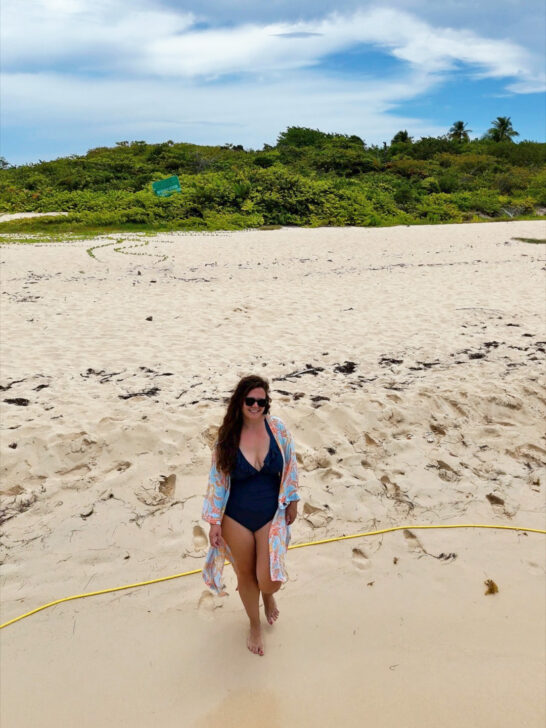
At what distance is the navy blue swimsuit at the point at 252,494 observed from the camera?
2.45 metres

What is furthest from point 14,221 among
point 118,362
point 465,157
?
point 465,157

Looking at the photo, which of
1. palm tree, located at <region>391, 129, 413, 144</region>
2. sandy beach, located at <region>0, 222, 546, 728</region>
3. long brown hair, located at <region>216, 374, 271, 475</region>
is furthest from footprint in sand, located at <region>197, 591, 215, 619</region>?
palm tree, located at <region>391, 129, 413, 144</region>

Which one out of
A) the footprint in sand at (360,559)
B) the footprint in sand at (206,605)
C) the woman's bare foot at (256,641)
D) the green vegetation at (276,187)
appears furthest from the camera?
the green vegetation at (276,187)

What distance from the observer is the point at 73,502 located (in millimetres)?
3768

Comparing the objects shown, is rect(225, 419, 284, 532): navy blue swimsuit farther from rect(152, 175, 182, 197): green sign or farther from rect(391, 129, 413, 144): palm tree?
rect(391, 129, 413, 144): palm tree

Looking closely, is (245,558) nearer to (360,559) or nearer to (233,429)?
(233,429)

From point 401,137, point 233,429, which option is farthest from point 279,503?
point 401,137

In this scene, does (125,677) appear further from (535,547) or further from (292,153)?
(292,153)

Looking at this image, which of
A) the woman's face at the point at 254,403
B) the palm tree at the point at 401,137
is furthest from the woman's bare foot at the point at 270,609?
the palm tree at the point at 401,137

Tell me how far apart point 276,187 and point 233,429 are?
22.7 metres

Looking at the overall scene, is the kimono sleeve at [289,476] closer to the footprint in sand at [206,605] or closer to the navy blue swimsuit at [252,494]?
the navy blue swimsuit at [252,494]

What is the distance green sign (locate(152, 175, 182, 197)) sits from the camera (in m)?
22.7

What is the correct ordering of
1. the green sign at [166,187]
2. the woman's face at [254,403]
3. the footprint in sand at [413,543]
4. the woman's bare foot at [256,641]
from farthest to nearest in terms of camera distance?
the green sign at [166,187] < the footprint in sand at [413,543] < the woman's bare foot at [256,641] < the woman's face at [254,403]

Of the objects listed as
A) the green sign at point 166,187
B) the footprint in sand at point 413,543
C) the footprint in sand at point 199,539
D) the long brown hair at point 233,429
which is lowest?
the footprint in sand at point 413,543
